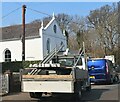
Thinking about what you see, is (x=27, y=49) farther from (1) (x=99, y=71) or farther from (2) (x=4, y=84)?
(2) (x=4, y=84)

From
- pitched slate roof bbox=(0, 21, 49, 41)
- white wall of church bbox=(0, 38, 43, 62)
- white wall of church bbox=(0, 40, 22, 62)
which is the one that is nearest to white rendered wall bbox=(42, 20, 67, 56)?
white wall of church bbox=(0, 38, 43, 62)

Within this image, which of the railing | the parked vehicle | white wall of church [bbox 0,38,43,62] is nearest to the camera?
the parked vehicle

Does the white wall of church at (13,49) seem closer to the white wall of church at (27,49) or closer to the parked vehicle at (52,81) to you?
the white wall of church at (27,49)

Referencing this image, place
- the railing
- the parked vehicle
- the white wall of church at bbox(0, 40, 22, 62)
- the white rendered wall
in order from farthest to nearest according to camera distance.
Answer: the white rendered wall, the white wall of church at bbox(0, 40, 22, 62), the railing, the parked vehicle

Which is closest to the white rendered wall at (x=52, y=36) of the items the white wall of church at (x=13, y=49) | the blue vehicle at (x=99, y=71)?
the white wall of church at (x=13, y=49)

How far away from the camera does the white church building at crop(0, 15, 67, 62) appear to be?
5128 cm

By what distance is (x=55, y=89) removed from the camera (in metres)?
13.0

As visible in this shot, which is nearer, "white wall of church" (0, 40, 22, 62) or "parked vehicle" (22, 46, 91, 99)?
"parked vehicle" (22, 46, 91, 99)

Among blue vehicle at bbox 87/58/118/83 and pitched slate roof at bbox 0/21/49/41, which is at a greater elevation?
pitched slate roof at bbox 0/21/49/41

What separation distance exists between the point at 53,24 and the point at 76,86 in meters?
43.3

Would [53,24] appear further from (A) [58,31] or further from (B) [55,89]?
(B) [55,89]

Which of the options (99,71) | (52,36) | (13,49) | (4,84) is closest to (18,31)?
(13,49)

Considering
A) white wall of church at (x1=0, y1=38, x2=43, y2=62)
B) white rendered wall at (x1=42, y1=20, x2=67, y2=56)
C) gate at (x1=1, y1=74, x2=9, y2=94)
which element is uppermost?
white rendered wall at (x1=42, y1=20, x2=67, y2=56)

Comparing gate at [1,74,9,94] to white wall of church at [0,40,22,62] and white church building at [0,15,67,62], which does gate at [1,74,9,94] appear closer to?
white church building at [0,15,67,62]
